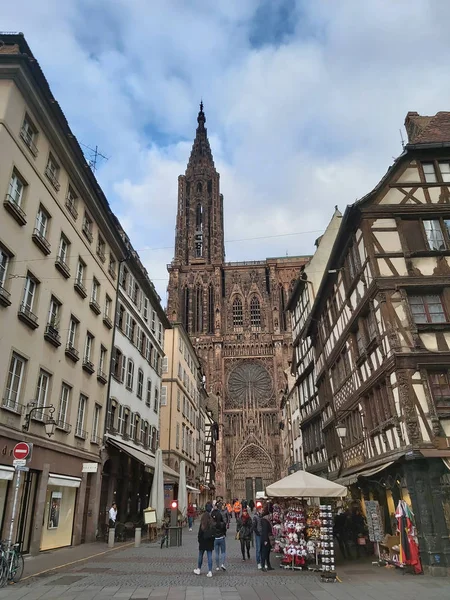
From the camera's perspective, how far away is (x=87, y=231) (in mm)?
19125

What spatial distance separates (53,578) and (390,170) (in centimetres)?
1507

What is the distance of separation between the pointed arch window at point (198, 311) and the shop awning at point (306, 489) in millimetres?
65649

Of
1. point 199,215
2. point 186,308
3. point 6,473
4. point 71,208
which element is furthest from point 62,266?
point 199,215

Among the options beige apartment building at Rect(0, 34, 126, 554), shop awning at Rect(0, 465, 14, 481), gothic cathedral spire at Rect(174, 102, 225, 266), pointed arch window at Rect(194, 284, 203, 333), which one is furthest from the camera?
gothic cathedral spire at Rect(174, 102, 225, 266)

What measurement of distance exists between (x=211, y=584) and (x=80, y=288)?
11.6 meters

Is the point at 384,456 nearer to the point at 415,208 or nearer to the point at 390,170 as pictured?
the point at 415,208

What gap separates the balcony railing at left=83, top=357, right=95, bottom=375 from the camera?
17969 mm

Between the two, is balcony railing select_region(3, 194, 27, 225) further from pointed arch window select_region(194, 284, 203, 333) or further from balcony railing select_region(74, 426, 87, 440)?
pointed arch window select_region(194, 284, 203, 333)

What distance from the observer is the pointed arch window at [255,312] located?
78.9 metres

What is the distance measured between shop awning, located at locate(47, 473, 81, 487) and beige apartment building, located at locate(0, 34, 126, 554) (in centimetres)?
5

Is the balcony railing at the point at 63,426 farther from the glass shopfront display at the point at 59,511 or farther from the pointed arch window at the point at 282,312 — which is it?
the pointed arch window at the point at 282,312

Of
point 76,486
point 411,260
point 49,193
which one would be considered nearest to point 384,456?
point 411,260

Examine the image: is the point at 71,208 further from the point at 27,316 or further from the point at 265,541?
the point at 265,541

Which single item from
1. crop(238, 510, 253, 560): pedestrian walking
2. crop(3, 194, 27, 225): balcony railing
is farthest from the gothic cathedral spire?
crop(238, 510, 253, 560): pedestrian walking
